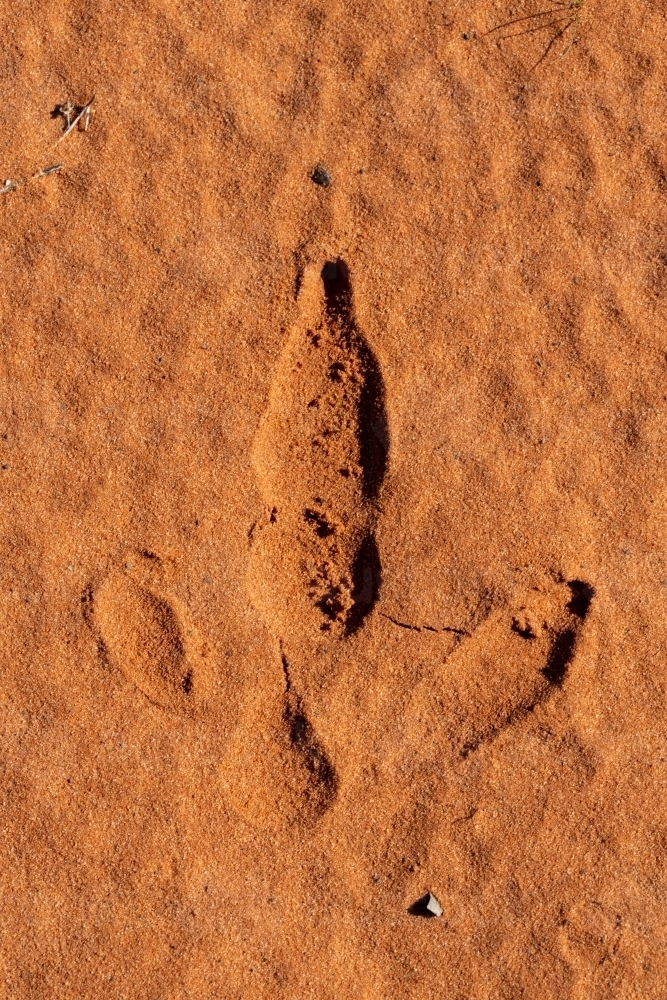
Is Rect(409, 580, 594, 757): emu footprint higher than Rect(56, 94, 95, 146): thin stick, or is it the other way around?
Rect(56, 94, 95, 146): thin stick

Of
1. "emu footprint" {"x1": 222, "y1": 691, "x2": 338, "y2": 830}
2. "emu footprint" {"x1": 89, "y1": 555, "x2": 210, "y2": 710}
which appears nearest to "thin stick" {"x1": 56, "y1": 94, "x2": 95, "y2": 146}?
"emu footprint" {"x1": 89, "y1": 555, "x2": 210, "y2": 710}

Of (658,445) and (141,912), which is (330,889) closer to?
(141,912)

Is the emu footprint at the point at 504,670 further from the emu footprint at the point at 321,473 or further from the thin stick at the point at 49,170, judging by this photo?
the thin stick at the point at 49,170

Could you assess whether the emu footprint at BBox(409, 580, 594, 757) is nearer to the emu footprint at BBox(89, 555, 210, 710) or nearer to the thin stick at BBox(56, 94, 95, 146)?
the emu footprint at BBox(89, 555, 210, 710)

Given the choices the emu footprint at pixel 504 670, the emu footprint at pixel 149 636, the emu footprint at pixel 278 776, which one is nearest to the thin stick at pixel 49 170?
the emu footprint at pixel 149 636

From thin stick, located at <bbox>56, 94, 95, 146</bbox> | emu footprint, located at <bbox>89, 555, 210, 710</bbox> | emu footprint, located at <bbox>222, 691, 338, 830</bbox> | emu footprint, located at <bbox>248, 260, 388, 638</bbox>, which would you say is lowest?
emu footprint, located at <bbox>222, 691, 338, 830</bbox>

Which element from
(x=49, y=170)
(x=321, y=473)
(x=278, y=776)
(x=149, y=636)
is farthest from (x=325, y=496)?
(x=49, y=170)

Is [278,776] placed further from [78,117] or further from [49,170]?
[78,117]

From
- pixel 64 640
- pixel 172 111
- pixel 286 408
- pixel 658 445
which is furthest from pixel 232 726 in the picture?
pixel 172 111

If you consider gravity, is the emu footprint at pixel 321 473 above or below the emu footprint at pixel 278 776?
above
